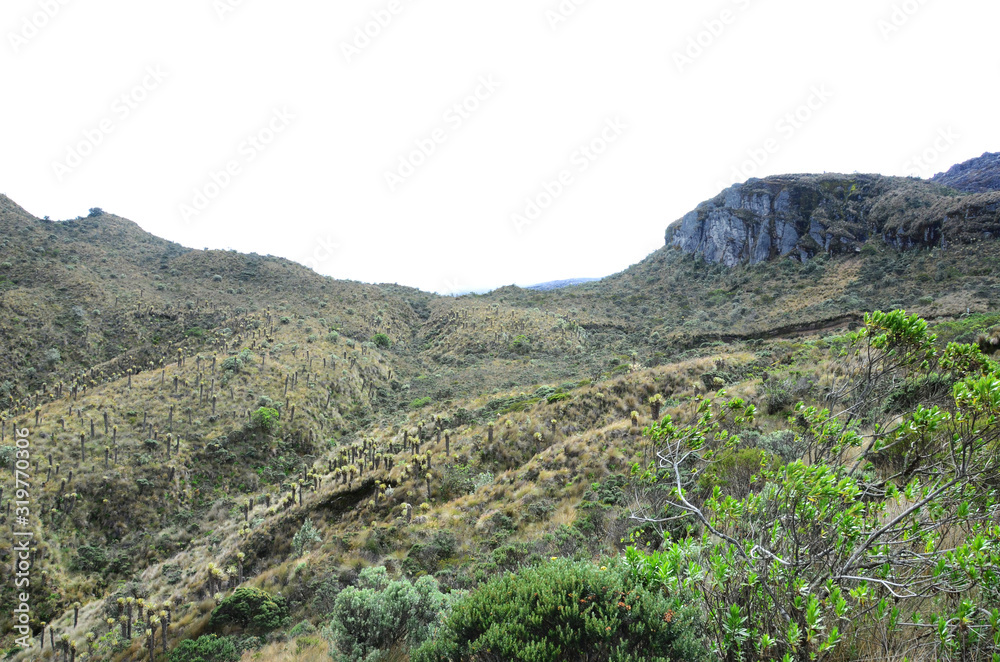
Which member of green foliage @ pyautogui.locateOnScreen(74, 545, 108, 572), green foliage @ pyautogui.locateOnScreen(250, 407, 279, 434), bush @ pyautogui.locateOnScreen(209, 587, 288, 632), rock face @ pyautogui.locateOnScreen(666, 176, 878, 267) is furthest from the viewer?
rock face @ pyautogui.locateOnScreen(666, 176, 878, 267)

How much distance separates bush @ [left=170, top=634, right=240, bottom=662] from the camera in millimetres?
7789

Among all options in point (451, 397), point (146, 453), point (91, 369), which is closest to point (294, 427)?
point (146, 453)

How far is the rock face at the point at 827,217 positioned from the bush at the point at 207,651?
57294 millimetres

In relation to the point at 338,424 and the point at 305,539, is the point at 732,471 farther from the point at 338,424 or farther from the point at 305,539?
the point at 338,424

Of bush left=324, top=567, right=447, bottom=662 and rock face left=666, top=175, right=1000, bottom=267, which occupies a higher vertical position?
rock face left=666, top=175, right=1000, bottom=267

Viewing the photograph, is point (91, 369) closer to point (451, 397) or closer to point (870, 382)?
point (451, 397)

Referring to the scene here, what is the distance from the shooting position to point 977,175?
233ft

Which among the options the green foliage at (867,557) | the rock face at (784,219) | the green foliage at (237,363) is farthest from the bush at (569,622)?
the rock face at (784,219)

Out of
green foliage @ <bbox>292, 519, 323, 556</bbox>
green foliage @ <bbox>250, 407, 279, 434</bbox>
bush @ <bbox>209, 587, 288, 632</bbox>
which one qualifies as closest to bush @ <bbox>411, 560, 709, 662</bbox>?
bush @ <bbox>209, 587, 288, 632</bbox>

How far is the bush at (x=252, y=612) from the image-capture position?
28.3ft

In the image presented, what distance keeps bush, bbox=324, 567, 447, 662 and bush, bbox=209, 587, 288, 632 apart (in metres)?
3.57

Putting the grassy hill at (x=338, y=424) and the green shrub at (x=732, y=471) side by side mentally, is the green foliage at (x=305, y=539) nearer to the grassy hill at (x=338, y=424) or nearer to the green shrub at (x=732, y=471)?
the grassy hill at (x=338, y=424)

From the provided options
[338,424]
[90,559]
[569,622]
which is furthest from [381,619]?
[338,424]
